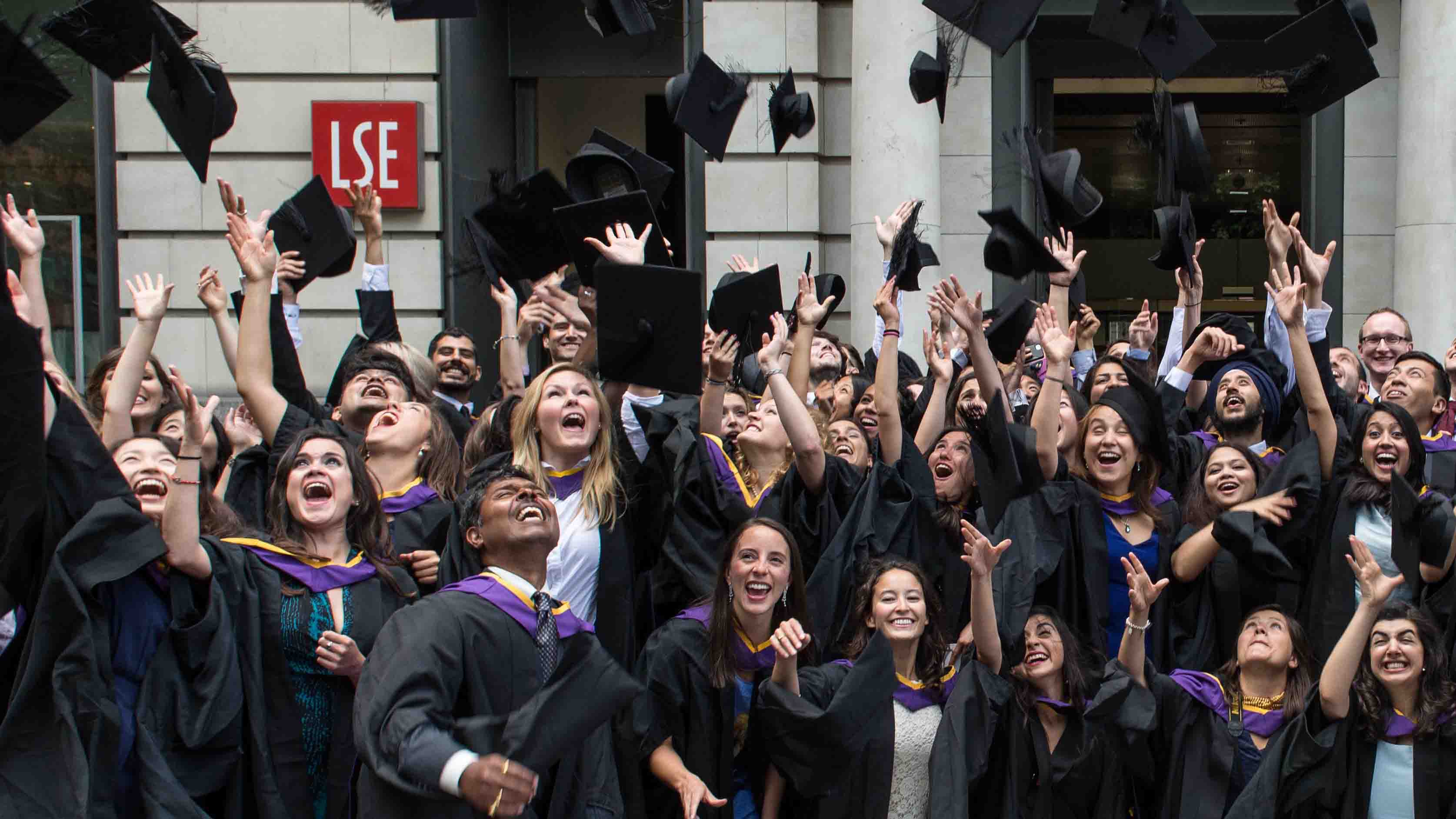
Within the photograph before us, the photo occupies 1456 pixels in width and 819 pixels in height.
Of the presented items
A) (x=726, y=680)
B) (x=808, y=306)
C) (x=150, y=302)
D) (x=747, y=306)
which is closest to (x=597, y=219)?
(x=747, y=306)

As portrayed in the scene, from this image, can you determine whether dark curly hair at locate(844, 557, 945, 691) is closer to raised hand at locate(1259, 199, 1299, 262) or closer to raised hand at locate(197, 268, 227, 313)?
raised hand at locate(1259, 199, 1299, 262)

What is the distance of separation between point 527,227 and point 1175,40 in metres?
2.74

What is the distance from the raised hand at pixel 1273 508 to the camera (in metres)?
5.19

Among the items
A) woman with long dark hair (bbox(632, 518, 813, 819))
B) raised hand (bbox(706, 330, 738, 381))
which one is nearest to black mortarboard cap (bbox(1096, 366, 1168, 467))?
raised hand (bbox(706, 330, 738, 381))

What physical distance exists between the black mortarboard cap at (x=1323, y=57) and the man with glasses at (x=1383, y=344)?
38.7 inches

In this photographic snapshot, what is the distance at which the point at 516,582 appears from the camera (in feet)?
12.1

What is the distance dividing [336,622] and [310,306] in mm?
6024

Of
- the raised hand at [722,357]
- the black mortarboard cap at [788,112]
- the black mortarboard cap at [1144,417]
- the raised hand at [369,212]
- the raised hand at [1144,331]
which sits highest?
the black mortarboard cap at [788,112]

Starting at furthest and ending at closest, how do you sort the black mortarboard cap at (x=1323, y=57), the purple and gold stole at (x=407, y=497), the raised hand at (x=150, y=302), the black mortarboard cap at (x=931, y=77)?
the black mortarboard cap at (x=931, y=77) → the black mortarboard cap at (x=1323, y=57) → the purple and gold stole at (x=407, y=497) → the raised hand at (x=150, y=302)

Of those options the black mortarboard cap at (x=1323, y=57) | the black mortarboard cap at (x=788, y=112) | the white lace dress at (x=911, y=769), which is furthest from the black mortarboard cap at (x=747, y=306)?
the black mortarboard cap at (x=1323, y=57)

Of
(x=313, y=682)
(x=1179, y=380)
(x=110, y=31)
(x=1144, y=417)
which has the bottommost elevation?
(x=313, y=682)

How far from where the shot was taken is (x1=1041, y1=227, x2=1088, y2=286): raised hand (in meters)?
6.50

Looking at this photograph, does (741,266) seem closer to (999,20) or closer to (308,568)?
(999,20)

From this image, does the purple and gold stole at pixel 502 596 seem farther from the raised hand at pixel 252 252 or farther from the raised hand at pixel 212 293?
the raised hand at pixel 212 293
